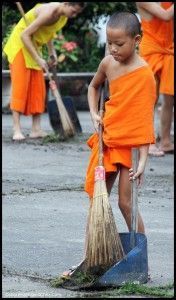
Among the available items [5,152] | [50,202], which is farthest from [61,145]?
[50,202]

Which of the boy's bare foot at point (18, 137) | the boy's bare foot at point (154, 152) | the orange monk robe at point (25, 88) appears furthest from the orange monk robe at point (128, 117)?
the orange monk robe at point (25, 88)

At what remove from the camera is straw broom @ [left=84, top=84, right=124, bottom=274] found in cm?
562

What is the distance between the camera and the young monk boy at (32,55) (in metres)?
11.4

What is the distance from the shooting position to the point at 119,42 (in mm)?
5805

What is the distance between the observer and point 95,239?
561cm

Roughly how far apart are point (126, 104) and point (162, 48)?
477 centimetres

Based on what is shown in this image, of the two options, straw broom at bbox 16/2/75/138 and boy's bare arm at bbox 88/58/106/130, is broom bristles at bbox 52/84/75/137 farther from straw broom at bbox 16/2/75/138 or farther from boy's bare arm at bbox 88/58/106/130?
boy's bare arm at bbox 88/58/106/130

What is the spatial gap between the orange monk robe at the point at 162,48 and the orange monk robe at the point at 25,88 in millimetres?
1801

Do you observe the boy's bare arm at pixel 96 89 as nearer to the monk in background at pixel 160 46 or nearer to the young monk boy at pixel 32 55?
the monk in background at pixel 160 46

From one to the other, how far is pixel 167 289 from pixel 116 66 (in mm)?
1194

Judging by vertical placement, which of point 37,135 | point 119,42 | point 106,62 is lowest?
point 37,135

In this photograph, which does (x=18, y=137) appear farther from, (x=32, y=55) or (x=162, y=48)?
(x=162, y=48)

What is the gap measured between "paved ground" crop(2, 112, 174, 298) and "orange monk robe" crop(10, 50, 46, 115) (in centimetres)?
45

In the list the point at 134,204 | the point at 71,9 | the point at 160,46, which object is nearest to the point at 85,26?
the point at 71,9
